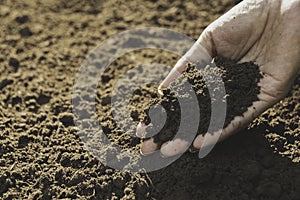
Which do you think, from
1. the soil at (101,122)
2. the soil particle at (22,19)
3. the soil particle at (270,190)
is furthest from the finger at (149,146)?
the soil particle at (22,19)

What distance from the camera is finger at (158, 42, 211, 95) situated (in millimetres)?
2518

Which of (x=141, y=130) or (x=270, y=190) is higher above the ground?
(x=141, y=130)

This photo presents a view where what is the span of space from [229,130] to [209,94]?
0.21 metres

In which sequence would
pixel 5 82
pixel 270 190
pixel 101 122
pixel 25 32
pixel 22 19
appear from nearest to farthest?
pixel 270 190, pixel 101 122, pixel 5 82, pixel 25 32, pixel 22 19

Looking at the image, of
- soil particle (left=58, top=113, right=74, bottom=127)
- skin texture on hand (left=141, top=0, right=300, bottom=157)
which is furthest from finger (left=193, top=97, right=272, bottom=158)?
soil particle (left=58, top=113, right=74, bottom=127)

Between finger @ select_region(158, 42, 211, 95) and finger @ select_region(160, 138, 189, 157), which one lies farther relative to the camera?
finger @ select_region(158, 42, 211, 95)

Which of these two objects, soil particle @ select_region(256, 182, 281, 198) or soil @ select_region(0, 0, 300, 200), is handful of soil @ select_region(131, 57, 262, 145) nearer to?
soil @ select_region(0, 0, 300, 200)

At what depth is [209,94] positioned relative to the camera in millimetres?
2348

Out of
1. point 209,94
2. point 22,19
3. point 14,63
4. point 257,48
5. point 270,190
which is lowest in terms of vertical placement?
point 270,190

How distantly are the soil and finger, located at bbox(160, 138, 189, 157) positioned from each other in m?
0.08

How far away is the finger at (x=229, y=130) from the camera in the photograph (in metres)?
2.30

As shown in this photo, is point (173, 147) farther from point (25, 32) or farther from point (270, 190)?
point (25, 32)

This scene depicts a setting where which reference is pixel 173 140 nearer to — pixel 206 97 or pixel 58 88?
pixel 206 97

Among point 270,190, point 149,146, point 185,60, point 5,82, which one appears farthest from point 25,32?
point 270,190
